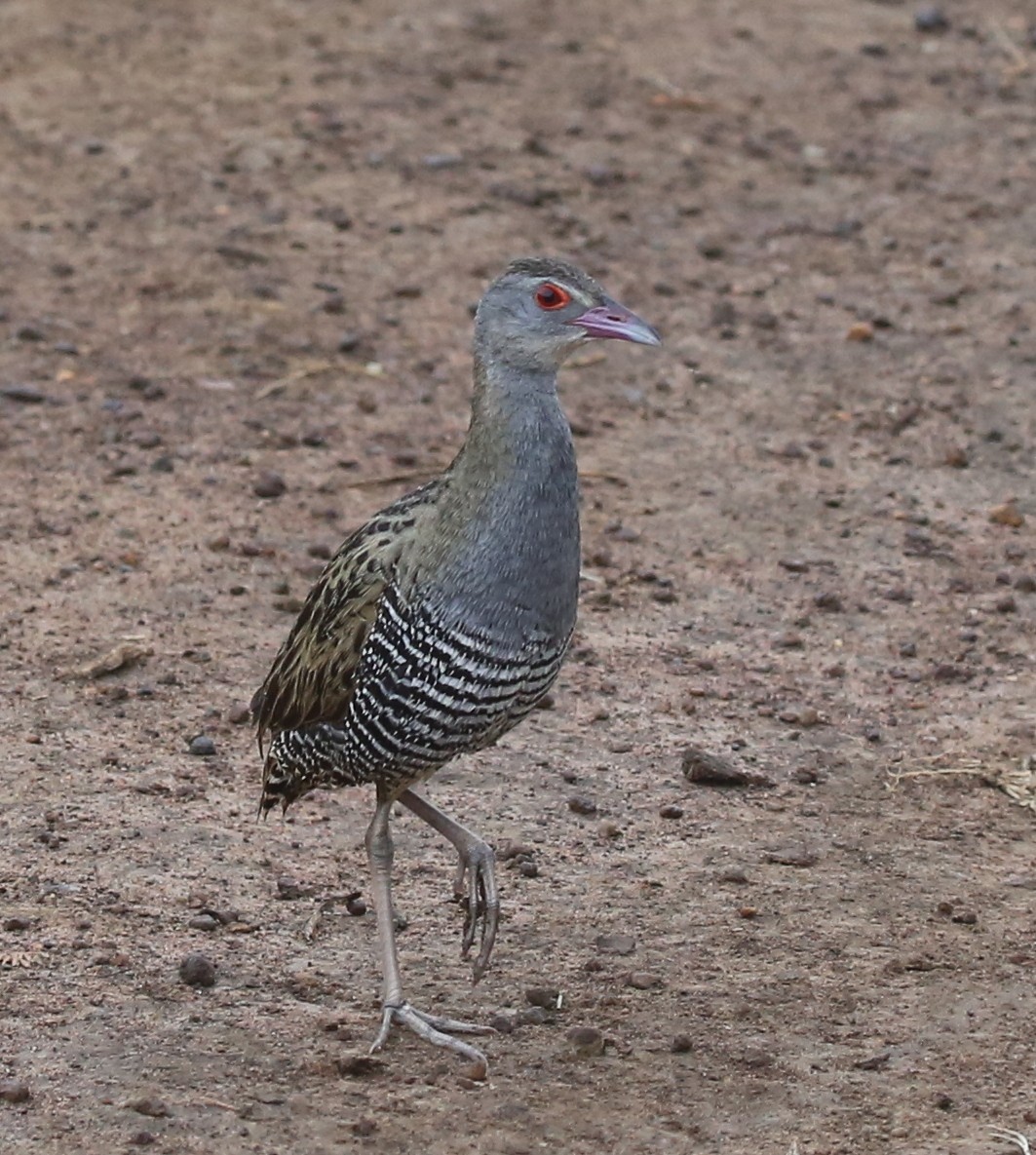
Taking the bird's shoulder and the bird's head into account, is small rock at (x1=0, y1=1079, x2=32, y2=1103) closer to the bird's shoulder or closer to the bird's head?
the bird's shoulder

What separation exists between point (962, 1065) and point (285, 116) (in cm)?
780

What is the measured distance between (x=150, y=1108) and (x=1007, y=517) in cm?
478

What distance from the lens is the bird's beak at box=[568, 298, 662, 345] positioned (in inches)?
234

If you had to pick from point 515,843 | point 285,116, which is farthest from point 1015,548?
point 285,116

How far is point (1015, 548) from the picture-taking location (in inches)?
345

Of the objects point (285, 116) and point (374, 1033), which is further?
point (285, 116)

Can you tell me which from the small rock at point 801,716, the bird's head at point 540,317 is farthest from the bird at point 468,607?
the small rock at point 801,716

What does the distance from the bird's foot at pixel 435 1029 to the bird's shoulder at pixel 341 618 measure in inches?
30.6

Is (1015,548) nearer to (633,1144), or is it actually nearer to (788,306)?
(788,306)

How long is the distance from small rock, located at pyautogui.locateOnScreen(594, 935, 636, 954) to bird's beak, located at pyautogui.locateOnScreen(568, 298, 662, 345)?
65.8 inches

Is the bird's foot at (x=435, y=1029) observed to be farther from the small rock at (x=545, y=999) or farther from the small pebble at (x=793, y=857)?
the small pebble at (x=793, y=857)

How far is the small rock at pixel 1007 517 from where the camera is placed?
29.3ft

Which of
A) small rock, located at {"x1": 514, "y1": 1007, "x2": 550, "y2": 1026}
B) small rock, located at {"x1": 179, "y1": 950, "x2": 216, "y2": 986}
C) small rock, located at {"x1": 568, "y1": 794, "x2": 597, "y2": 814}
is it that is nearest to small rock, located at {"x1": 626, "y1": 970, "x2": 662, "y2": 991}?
small rock, located at {"x1": 514, "y1": 1007, "x2": 550, "y2": 1026}

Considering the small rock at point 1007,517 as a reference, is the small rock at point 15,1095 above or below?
below
